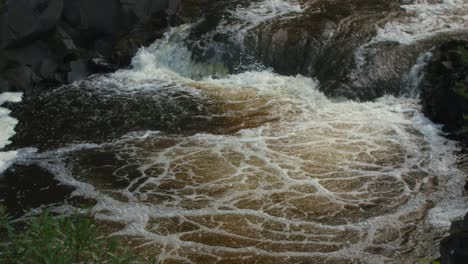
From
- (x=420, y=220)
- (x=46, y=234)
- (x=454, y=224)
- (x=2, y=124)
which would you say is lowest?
(x=2, y=124)

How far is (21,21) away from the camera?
39.1 feet

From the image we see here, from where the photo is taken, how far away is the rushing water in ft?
21.7

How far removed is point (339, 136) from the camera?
9109 millimetres

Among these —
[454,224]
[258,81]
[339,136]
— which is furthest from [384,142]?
[454,224]

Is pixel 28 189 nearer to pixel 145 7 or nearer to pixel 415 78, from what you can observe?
pixel 145 7

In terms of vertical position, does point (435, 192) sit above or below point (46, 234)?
below

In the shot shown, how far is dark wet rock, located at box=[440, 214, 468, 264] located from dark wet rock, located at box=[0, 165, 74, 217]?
510cm

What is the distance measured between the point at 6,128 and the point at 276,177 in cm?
511

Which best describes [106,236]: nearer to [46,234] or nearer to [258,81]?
[46,234]

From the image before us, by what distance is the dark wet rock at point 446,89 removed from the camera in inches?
356

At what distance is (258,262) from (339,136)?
3.40 m

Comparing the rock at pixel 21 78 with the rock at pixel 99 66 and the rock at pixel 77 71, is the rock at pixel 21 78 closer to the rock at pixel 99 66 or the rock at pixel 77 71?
the rock at pixel 77 71

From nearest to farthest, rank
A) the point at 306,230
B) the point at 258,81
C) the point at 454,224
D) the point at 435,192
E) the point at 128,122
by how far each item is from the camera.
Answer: the point at 454,224 → the point at 306,230 → the point at 435,192 → the point at 128,122 → the point at 258,81

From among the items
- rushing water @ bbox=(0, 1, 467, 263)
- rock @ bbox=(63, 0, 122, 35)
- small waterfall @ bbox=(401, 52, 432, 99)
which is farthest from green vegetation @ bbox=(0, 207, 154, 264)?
rock @ bbox=(63, 0, 122, 35)
